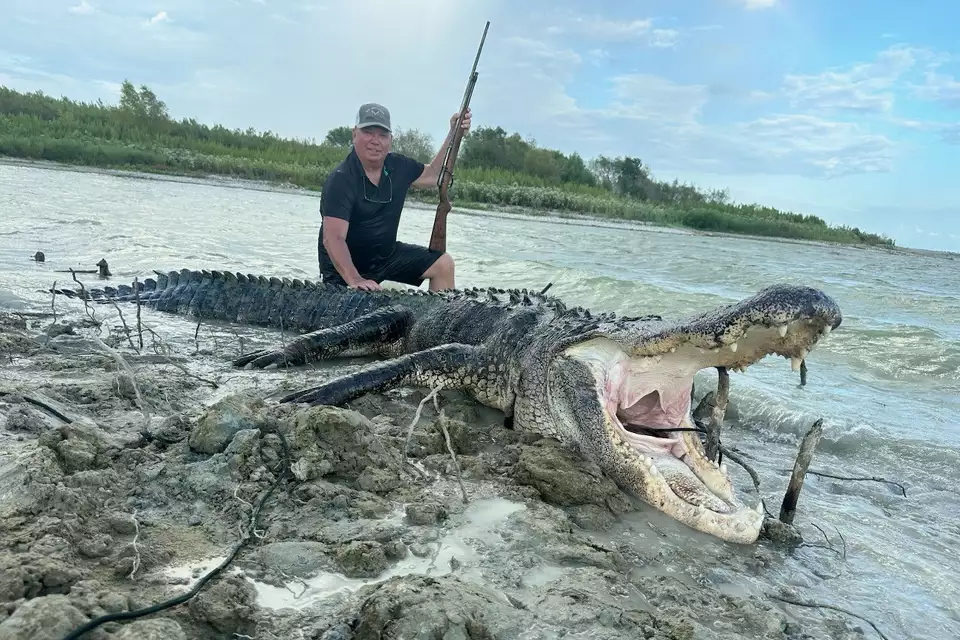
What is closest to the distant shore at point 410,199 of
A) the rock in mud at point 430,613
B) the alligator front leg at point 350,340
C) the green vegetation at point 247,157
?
the green vegetation at point 247,157

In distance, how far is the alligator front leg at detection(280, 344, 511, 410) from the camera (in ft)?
10.8

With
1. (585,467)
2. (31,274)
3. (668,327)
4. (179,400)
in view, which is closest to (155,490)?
(179,400)

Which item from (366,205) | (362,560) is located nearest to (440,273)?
(366,205)

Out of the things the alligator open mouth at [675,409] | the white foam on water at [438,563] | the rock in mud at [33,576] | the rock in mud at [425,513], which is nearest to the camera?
the rock in mud at [33,576]

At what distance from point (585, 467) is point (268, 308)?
3.69m

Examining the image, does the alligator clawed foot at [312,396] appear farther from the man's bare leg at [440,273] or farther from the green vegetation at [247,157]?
the green vegetation at [247,157]

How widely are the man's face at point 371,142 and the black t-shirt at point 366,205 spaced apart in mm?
104

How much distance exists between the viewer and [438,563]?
1853 mm

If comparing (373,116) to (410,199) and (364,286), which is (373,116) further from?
(410,199)

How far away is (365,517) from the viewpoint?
6.59ft

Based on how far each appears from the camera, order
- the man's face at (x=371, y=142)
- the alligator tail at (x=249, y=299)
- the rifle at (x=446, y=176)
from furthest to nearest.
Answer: the rifle at (x=446, y=176)
the man's face at (x=371, y=142)
the alligator tail at (x=249, y=299)

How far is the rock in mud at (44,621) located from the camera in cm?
112

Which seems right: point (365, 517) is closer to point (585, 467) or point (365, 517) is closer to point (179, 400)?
point (585, 467)

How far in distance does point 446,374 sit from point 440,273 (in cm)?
273
